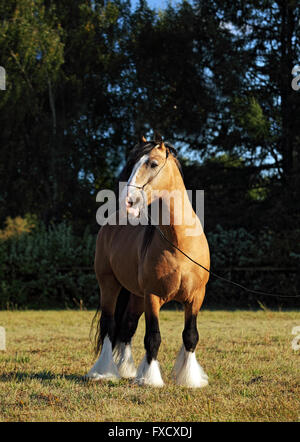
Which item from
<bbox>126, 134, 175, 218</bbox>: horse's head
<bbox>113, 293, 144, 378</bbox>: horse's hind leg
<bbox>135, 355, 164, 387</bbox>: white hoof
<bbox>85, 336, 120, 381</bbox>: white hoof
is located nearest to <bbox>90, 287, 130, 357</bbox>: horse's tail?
<bbox>113, 293, 144, 378</bbox>: horse's hind leg

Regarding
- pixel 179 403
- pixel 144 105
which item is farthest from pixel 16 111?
pixel 179 403

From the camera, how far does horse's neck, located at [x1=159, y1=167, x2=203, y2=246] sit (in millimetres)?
3988

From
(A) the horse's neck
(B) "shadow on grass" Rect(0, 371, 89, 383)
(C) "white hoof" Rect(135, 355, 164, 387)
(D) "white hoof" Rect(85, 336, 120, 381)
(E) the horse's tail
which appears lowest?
(B) "shadow on grass" Rect(0, 371, 89, 383)

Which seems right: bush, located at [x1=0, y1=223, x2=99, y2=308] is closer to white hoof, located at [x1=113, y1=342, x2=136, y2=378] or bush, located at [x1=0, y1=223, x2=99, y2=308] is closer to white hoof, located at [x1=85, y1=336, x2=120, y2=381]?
white hoof, located at [x1=113, y1=342, x2=136, y2=378]

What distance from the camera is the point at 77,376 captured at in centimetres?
468

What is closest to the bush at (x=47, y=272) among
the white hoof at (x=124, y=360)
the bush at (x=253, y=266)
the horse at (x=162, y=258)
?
the bush at (x=253, y=266)

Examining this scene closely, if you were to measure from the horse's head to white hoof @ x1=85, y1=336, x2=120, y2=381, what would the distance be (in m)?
1.67

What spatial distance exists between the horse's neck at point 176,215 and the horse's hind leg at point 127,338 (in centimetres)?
123

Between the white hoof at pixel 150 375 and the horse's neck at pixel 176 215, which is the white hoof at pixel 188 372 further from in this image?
the horse's neck at pixel 176 215

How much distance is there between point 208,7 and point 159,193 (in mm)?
12846

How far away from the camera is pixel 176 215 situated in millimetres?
4008

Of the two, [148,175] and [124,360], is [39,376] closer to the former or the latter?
[124,360]
